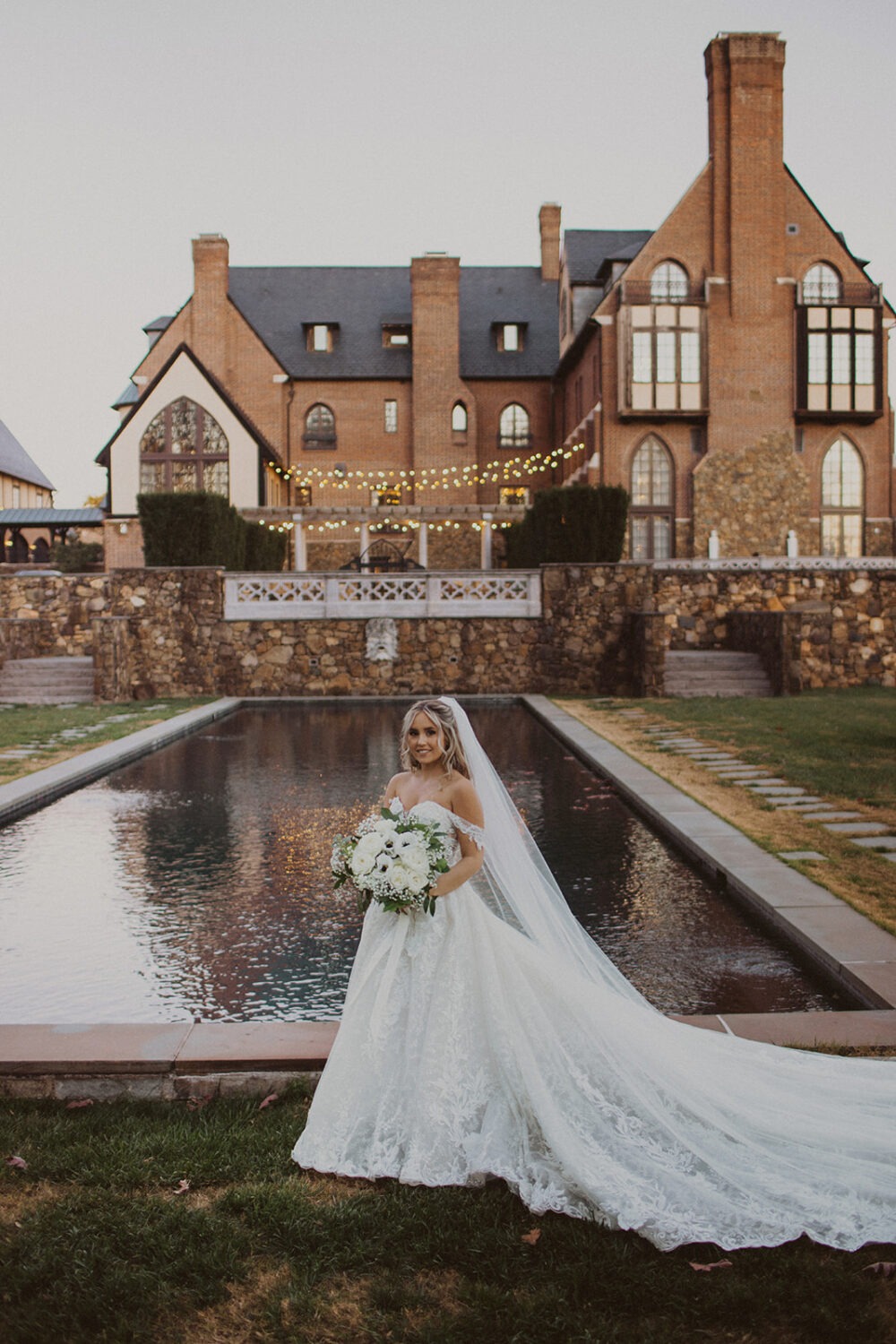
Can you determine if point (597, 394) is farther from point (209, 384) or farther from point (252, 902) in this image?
point (252, 902)

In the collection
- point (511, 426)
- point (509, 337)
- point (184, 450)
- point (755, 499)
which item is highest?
point (509, 337)

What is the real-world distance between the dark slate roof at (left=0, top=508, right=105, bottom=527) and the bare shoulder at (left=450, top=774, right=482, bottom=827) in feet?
180

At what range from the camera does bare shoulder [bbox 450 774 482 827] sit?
4.25 meters

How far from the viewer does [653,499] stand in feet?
124

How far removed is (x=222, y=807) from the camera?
35.5 ft

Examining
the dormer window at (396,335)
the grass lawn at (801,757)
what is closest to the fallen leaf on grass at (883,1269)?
the grass lawn at (801,757)

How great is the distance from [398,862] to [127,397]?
5072cm

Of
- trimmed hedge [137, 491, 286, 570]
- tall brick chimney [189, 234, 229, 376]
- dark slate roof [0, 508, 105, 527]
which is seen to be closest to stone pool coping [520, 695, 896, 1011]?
trimmed hedge [137, 491, 286, 570]

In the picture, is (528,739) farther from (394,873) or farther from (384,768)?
(394,873)

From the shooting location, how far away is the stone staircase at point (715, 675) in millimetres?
21891

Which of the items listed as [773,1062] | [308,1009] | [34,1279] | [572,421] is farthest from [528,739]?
[572,421]

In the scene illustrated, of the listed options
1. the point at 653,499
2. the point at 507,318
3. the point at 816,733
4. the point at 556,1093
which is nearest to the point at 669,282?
the point at 653,499

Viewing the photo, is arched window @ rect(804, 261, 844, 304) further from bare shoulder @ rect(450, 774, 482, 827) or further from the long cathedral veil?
bare shoulder @ rect(450, 774, 482, 827)

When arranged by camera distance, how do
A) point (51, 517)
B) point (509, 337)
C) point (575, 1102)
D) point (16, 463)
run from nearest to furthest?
point (575, 1102) < point (509, 337) < point (51, 517) < point (16, 463)
